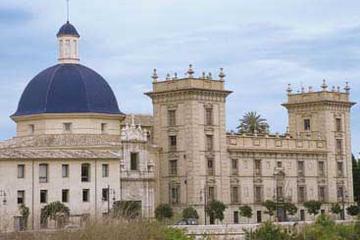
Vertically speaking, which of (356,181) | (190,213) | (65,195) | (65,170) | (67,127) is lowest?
(190,213)

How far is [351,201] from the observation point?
299 feet

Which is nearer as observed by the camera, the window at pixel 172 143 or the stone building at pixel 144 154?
the stone building at pixel 144 154

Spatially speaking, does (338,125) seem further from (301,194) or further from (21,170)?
(21,170)

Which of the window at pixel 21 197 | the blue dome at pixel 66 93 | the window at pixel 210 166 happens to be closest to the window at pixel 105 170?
the window at pixel 21 197

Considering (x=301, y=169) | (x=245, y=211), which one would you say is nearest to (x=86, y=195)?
(x=245, y=211)

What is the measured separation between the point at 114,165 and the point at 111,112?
25.0 ft

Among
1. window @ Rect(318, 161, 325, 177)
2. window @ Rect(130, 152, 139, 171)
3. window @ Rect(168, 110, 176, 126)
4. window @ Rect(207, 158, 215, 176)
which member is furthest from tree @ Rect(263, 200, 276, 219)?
window @ Rect(130, 152, 139, 171)

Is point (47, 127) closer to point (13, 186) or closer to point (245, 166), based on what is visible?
point (13, 186)

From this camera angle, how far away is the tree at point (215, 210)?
7381cm

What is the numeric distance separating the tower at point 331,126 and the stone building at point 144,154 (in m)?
1.01

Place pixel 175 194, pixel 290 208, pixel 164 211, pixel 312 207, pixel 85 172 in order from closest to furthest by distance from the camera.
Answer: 1. pixel 85 172
2. pixel 164 211
3. pixel 175 194
4. pixel 290 208
5. pixel 312 207

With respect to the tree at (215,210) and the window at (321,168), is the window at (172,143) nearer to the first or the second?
the tree at (215,210)

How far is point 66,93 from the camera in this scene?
74250mm

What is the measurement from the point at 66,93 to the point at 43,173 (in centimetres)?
948
